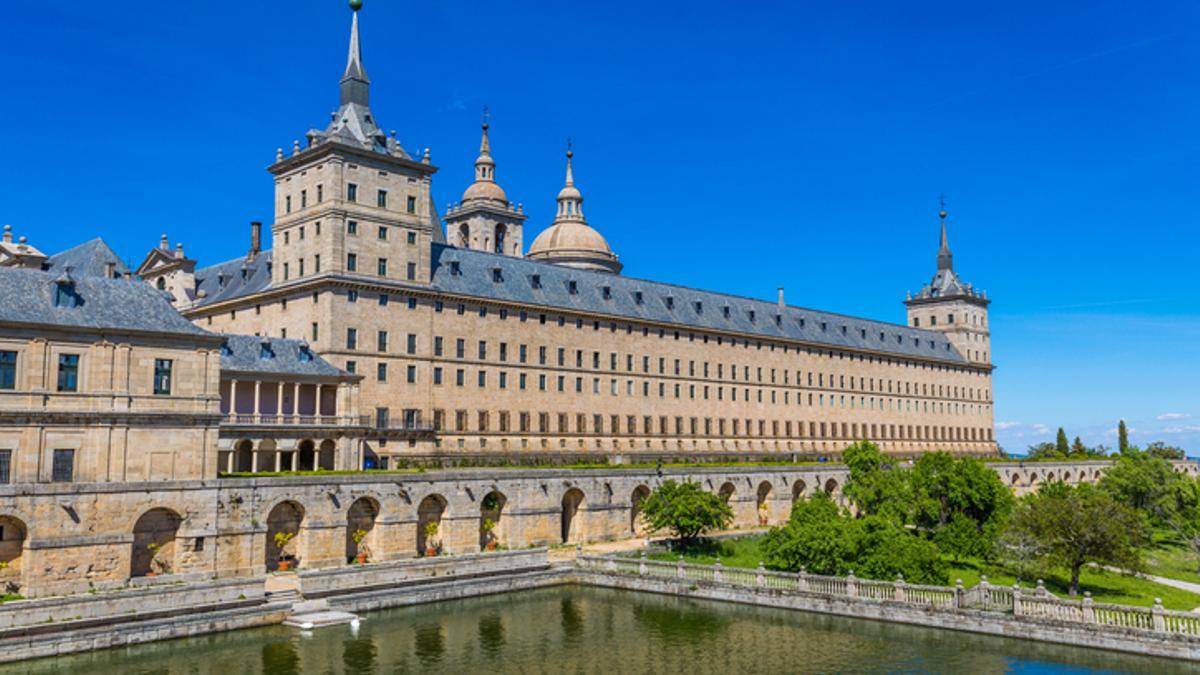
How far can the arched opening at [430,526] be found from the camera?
180 ft

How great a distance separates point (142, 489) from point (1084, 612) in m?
38.6

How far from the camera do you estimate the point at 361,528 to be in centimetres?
5288

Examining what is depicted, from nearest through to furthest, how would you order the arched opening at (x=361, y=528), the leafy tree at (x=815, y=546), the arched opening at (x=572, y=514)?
the leafy tree at (x=815, y=546) → the arched opening at (x=361, y=528) → the arched opening at (x=572, y=514)

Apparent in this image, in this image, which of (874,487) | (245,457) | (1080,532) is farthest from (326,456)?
(1080,532)

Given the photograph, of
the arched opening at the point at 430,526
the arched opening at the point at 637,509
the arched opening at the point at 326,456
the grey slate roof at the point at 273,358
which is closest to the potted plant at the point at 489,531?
the arched opening at the point at 430,526

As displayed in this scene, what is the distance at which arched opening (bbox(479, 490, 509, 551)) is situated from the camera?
192 feet

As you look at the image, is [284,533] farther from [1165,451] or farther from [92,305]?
[1165,451]

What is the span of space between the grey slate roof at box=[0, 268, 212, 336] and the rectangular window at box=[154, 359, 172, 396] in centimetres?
148

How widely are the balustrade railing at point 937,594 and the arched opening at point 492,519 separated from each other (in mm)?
6085

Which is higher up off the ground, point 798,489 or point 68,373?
point 68,373

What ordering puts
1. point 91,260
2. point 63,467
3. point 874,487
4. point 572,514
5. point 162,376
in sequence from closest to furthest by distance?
1. point 63,467
2. point 162,376
3. point 572,514
4. point 874,487
5. point 91,260

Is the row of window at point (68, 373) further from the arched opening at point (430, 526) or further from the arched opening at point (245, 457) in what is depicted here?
the arched opening at point (430, 526)

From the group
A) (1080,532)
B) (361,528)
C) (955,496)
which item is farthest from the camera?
(955,496)

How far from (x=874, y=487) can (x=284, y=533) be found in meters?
40.2
